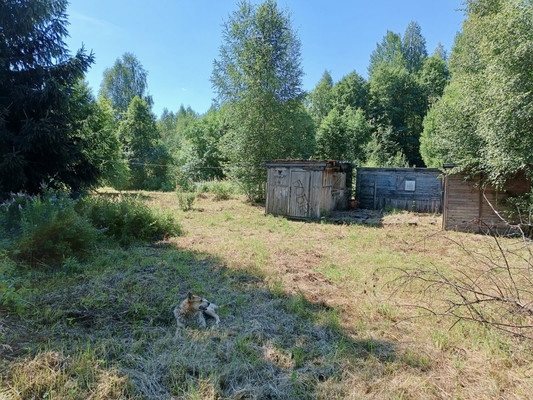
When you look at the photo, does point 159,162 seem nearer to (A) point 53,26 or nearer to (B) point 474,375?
(A) point 53,26

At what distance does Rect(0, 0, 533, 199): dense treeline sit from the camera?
23.5ft

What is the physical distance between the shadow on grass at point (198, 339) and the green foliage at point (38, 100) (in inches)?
162

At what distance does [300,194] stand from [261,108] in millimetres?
5568

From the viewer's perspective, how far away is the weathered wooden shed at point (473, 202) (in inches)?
352

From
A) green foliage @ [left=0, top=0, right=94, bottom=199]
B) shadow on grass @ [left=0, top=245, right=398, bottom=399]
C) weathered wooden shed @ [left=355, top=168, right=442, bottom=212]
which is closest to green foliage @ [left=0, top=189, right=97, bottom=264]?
shadow on grass @ [left=0, top=245, right=398, bottom=399]

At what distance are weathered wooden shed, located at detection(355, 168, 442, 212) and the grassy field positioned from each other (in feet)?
30.5

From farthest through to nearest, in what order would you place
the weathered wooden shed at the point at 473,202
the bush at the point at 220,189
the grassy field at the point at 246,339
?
the bush at the point at 220,189 → the weathered wooden shed at the point at 473,202 → the grassy field at the point at 246,339

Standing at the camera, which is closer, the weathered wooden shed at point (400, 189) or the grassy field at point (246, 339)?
the grassy field at point (246, 339)

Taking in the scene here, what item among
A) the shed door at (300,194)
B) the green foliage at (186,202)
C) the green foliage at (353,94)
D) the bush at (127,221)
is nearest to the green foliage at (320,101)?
the green foliage at (353,94)

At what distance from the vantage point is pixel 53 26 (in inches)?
307

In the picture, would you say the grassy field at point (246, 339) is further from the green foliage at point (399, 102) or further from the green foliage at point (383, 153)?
the green foliage at point (399, 102)

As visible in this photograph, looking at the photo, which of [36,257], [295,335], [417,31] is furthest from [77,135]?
[417,31]

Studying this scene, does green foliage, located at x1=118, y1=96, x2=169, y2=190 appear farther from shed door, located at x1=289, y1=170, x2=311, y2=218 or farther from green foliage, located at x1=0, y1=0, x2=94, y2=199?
green foliage, located at x1=0, y1=0, x2=94, y2=199

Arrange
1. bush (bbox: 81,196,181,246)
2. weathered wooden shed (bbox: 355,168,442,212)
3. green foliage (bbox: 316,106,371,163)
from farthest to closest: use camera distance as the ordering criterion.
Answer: green foliage (bbox: 316,106,371,163) → weathered wooden shed (bbox: 355,168,442,212) → bush (bbox: 81,196,181,246)
